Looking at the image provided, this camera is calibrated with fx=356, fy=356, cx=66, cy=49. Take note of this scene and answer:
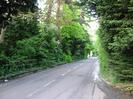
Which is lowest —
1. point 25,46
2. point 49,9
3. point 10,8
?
point 25,46

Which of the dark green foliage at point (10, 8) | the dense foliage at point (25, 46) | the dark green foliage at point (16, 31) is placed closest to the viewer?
the dark green foliage at point (10, 8)

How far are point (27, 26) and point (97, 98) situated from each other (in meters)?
22.2

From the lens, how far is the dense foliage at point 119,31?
674 inches

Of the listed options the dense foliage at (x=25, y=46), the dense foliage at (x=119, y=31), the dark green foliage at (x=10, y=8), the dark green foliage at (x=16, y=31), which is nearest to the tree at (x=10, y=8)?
the dark green foliage at (x=10, y=8)

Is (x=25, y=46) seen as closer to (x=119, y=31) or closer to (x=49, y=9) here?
(x=49, y=9)

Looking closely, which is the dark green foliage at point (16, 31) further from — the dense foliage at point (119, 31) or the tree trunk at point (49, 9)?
the dense foliage at point (119, 31)

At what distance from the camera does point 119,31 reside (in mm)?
18859

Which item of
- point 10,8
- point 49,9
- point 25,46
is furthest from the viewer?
point 49,9

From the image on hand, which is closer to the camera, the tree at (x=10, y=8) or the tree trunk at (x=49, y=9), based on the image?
the tree at (x=10, y=8)

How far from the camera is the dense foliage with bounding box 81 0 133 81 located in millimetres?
17116

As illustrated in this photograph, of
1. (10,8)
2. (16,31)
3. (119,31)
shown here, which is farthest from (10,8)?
(16,31)

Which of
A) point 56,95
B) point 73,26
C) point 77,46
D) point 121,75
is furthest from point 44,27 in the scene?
point 77,46

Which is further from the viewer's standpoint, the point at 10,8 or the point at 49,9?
the point at 49,9

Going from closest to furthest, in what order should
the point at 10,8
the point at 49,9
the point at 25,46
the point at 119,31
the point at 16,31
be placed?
the point at 119,31
the point at 10,8
the point at 16,31
the point at 25,46
the point at 49,9
